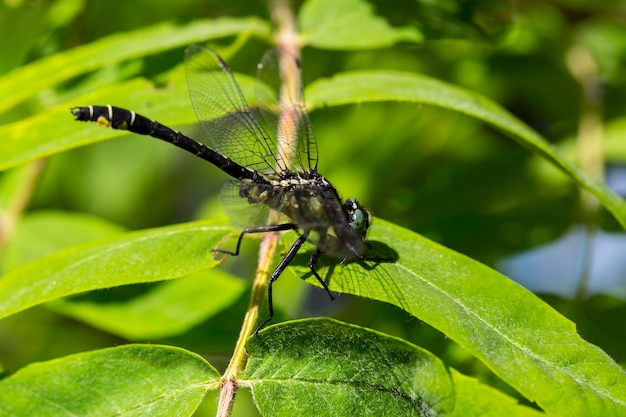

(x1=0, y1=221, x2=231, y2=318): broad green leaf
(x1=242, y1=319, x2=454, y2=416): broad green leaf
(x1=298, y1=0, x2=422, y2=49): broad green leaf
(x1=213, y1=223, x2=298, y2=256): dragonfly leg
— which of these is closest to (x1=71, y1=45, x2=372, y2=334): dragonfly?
(x1=213, y1=223, x2=298, y2=256): dragonfly leg

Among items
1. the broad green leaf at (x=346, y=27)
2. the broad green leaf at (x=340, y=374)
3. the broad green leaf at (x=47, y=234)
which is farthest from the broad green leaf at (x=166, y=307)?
the broad green leaf at (x=346, y=27)

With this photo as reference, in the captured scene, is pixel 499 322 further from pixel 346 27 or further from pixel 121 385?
pixel 346 27

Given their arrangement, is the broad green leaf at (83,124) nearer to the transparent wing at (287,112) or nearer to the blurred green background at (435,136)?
the blurred green background at (435,136)

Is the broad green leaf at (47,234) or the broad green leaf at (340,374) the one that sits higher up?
the broad green leaf at (47,234)

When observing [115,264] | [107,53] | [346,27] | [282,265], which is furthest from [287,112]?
[115,264]

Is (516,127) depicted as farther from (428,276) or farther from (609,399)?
(609,399)

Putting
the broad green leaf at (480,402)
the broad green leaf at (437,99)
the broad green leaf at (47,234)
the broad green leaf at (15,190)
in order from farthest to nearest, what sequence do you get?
the broad green leaf at (15,190) → the broad green leaf at (47,234) → the broad green leaf at (437,99) → the broad green leaf at (480,402)

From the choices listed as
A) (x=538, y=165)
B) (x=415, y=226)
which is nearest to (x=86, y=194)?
(x=415, y=226)
